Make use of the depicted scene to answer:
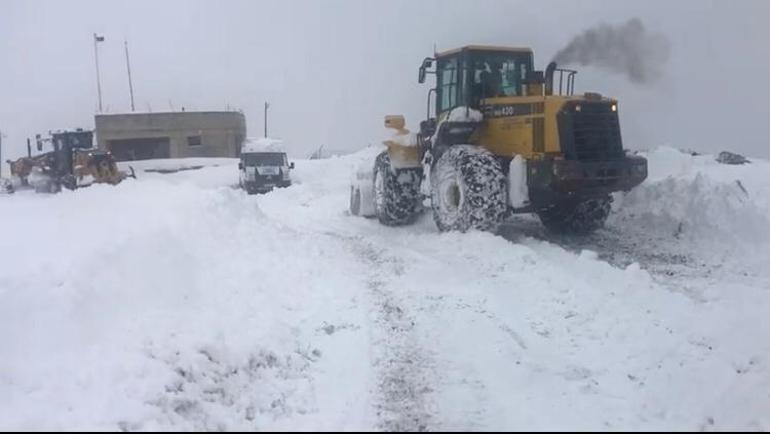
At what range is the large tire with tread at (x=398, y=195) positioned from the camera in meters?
14.8

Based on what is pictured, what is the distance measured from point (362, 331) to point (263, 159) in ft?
77.4

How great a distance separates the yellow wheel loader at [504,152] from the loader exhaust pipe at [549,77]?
2 centimetres

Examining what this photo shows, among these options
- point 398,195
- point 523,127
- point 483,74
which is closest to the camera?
point 523,127

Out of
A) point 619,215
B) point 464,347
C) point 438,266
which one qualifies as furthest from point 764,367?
point 619,215

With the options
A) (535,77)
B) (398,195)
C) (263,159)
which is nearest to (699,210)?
(535,77)

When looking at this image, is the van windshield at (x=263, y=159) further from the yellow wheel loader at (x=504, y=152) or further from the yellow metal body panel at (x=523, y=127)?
the yellow metal body panel at (x=523, y=127)

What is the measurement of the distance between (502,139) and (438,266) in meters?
3.66

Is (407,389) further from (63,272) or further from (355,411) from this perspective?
(63,272)

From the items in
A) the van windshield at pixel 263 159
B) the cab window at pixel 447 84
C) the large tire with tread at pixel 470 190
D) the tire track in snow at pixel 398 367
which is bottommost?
the tire track in snow at pixel 398 367

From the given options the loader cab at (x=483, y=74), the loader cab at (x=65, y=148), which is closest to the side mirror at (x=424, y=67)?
the loader cab at (x=483, y=74)

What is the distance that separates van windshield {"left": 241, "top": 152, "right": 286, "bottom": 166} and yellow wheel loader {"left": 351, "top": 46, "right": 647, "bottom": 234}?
15528 millimetres

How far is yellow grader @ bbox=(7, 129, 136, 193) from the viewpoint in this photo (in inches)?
1064

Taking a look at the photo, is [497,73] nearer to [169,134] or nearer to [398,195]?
[398,195]

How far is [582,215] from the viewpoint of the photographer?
13.2 meters
